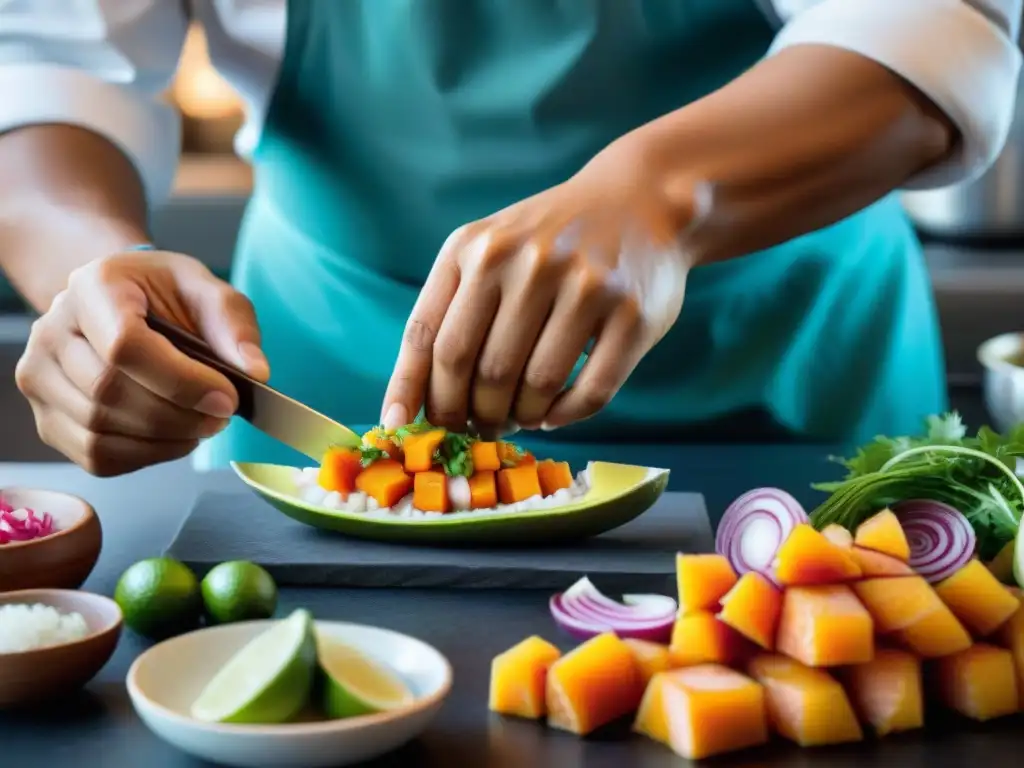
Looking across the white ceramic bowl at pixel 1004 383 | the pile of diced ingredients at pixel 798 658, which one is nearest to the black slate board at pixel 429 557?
the pile of diced ingredients at pixel 798 658

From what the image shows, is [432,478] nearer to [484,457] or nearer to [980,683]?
[484,457]

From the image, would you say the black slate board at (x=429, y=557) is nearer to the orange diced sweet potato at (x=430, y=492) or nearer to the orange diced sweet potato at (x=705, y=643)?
the orange diced sweet potato at (x=430, y=492)

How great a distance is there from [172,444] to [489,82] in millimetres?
643

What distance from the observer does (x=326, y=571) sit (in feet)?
4.65

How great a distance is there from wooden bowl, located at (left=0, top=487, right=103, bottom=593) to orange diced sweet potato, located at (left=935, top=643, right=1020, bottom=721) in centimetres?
78

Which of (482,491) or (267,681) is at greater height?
(267,681)

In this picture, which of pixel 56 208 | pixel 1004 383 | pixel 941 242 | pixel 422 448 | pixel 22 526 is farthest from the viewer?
pixel 941 242

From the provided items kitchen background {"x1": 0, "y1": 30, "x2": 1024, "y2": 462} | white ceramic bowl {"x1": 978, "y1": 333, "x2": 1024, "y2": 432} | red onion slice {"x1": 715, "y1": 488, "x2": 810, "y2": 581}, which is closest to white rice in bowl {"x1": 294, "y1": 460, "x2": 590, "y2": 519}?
red onion slice {"x1": 715, "y1": 488, "x2": 810, "y2": 581}

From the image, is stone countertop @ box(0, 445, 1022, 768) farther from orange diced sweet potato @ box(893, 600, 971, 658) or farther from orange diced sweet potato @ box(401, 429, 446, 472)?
orange diced sweet potato @ box(401, 429, 446, 472)

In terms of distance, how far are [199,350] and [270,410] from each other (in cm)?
11

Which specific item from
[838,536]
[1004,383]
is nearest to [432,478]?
[838,536]

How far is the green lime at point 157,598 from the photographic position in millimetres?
1217

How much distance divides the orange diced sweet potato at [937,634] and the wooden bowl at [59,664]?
0.62 meters

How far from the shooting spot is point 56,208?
1667 mm
